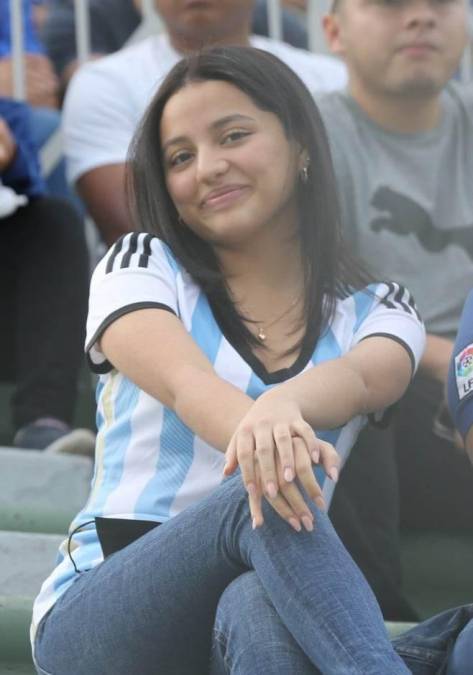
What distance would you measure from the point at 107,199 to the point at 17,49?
0.74 m

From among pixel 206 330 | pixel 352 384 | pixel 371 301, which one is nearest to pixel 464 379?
pixel 352 384

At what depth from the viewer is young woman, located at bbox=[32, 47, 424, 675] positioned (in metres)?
1.70

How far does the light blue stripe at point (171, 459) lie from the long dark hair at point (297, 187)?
0.11 metres

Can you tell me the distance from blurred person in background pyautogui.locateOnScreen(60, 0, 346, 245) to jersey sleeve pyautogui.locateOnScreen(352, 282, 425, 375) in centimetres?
120

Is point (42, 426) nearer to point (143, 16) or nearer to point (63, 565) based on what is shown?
point (63, 565)

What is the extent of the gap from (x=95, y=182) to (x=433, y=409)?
3.64 ft

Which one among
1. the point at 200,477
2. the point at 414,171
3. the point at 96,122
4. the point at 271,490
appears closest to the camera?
the point at 271,490

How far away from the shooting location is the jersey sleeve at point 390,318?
6.73 feet

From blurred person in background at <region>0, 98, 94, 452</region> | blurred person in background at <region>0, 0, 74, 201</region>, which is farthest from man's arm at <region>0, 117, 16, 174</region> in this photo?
blurred person in background at <region>0, 0, 74, 201</region>

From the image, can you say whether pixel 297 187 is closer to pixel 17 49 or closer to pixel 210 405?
pixel 210 405

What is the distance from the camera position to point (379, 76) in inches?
112

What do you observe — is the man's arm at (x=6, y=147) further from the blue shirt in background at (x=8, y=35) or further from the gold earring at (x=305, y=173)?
the gold earring at (x=305, y=173)

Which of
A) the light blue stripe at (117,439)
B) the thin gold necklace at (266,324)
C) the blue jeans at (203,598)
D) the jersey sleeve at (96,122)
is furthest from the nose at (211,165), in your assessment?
the jersey sleeve at (96,122)

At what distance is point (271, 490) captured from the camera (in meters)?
1.67
